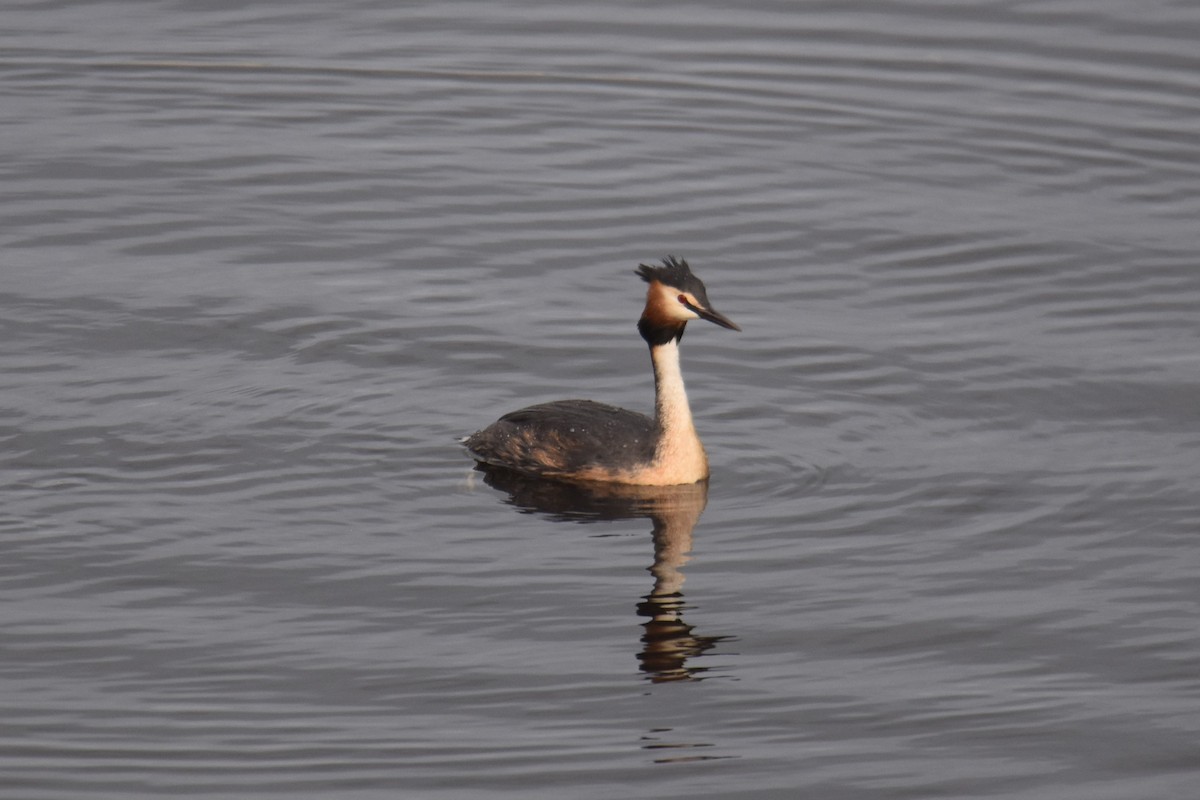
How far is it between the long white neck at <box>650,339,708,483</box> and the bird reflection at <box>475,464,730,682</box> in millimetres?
126

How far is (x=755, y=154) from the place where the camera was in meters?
19.1

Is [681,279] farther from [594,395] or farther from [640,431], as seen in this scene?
[594,395]

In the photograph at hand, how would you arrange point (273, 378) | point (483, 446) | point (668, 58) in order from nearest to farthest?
point (483, 446)
point (273, 378)
point (668, 58)

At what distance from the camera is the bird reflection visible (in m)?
10.2

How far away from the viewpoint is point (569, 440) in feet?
41.5

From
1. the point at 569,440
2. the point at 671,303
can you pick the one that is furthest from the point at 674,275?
the point at 569,440

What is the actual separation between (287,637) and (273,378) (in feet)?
13.0


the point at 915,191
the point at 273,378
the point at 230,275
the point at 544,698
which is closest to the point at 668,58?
the point at 915,191

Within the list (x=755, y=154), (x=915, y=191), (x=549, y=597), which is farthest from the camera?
(x=755, y=154)

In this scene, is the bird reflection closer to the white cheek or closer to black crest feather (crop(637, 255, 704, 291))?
the white cheek

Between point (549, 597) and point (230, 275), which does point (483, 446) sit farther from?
point (230, 275)

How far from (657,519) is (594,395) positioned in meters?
2.10

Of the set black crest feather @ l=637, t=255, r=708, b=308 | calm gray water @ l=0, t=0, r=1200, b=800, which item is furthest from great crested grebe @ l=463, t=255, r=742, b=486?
calm gray water @ l=0, t=0, r=1200, b=800

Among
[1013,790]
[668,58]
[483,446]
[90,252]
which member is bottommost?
[1013,790]
